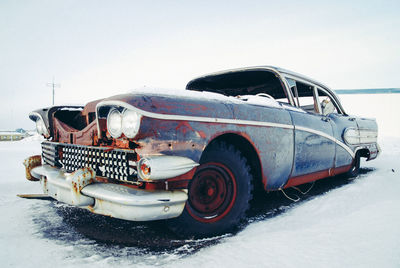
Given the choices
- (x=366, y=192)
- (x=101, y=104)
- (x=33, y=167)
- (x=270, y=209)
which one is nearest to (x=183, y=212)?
(x=101, y=104)

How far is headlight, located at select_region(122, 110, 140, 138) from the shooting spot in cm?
162

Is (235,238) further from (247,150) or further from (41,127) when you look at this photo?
(41,127)

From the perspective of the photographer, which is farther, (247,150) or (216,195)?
(247,150)

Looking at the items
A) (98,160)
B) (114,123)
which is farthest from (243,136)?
(98,160)

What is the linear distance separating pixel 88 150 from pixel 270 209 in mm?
1923

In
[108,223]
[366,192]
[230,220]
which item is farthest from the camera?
[366,192]

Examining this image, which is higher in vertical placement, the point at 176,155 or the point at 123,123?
the point at 123,123

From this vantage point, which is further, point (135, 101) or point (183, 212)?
point (183, 212)

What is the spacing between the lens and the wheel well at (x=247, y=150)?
2.13m

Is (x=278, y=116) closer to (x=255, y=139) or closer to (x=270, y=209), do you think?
(x=255, y=139)

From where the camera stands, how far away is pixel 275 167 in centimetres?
237

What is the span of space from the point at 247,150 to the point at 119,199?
1193mm

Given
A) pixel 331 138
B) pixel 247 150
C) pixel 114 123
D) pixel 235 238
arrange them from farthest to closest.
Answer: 1. pixel 331 138
2. pixel 247 150
3. pixel 235 238
4. pixel 114 123

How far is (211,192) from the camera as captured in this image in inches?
77.4
